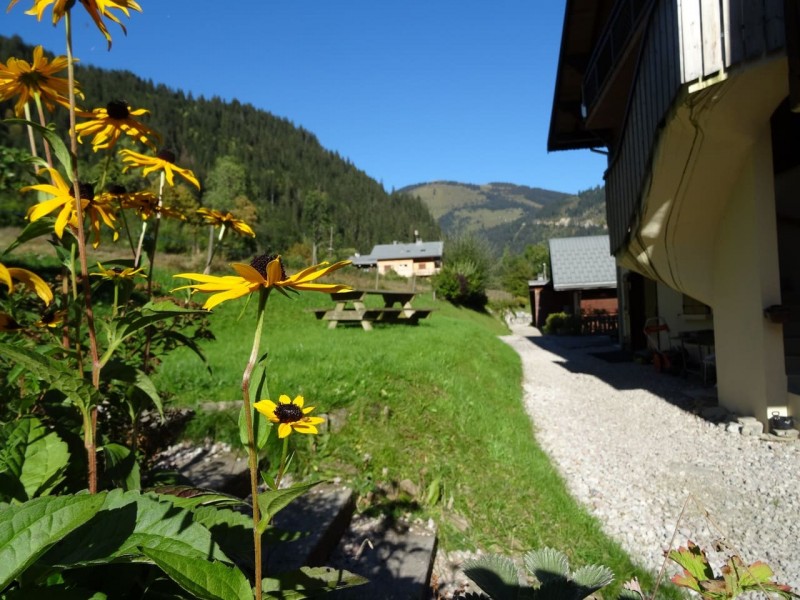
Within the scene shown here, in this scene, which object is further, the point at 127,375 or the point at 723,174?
the point at 723,174

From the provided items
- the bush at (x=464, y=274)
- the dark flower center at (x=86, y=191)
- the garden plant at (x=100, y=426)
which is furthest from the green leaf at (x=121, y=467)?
the bush at (x=464, y=274)

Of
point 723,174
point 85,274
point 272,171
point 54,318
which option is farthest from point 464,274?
point 272,171

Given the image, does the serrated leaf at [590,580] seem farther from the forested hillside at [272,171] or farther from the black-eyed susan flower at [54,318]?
the forested hillside at [272,171]

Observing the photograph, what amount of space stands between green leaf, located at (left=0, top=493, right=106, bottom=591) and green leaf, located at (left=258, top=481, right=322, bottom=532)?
260 mm

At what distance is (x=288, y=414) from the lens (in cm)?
99

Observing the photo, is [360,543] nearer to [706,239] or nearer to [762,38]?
[762,38]

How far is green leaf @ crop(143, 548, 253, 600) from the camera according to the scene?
2.42 ft

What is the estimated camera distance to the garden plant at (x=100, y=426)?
30.5 inches

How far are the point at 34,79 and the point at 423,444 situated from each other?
2.89m

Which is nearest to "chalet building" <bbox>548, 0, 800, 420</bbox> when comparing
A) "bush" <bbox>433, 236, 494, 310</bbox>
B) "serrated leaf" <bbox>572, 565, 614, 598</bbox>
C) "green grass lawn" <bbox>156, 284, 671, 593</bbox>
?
"green grass lawn" <bbox>156, 284, 671, 593</bbox>

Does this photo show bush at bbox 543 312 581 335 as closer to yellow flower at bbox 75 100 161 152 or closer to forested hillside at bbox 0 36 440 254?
yellow flower at bbox 75 100 161 152

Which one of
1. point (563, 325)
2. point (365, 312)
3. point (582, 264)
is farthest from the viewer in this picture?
point (563, 325)

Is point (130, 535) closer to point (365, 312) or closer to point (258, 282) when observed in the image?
point (258, 282)

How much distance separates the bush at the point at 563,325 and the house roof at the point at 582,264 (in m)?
1.67
